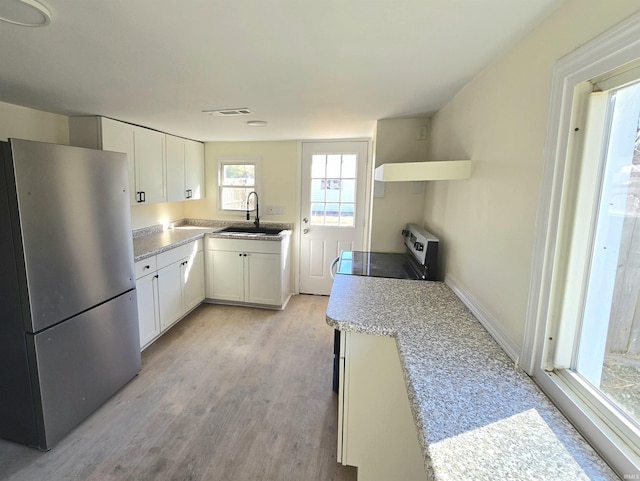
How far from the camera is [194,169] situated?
387 cm

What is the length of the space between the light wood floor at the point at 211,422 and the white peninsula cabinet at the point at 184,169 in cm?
165

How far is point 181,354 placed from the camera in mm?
2711

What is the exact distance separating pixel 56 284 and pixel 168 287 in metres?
1.32

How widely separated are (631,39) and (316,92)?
1.40 metres

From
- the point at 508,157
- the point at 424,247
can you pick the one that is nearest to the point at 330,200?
the point at 424,247

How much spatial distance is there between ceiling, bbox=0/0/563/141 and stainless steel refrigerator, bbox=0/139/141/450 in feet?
1.56

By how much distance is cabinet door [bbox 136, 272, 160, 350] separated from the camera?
8.58 ft

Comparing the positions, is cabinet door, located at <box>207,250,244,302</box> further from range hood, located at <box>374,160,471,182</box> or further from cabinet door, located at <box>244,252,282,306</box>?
range hood, located at <box>374,160,471,182</box>

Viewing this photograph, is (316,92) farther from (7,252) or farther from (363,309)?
(7,252)

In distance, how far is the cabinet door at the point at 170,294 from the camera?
2.91 metres

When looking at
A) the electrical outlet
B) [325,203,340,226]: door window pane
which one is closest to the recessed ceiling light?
the electrical outlet

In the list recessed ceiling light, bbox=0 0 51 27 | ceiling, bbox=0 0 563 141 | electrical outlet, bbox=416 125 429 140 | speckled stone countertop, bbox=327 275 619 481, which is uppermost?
ceiling, bbox=0 0 563 141

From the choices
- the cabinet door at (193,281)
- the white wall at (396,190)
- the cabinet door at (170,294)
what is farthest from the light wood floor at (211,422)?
the white wall at (396,190)

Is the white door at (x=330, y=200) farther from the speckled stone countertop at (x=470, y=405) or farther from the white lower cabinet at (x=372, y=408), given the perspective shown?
the white lower cabinet at (x=372, y=408)
